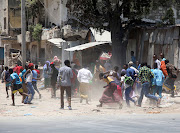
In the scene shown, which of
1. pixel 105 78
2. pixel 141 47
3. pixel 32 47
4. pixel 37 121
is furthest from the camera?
pixel 32 47

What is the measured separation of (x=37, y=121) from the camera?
8688mm

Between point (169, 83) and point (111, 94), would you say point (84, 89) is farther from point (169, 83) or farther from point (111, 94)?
point (169, 83)

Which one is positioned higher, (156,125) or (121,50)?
(121,50)

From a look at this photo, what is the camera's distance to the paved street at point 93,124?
725cm

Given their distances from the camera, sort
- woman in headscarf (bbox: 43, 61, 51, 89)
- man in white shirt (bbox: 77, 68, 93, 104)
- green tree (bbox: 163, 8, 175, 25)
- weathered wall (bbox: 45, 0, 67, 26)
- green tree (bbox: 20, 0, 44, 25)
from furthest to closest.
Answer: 1. green tree (bbox: 20, 0, 44, 25)
2. weathered wall (bbox: 45, 0, 67, 26)
3. green tree (bbox: 163, 8, 175, 25)
4. woman in headscarf (bbox: 43, 61, 51, 89)
5. man in white shirt (bbox: 77, 68, 93, 104)

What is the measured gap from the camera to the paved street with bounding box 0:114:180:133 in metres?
7.25

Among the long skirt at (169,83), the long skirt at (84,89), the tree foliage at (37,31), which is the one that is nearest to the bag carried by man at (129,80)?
the long skirt at (84,89)

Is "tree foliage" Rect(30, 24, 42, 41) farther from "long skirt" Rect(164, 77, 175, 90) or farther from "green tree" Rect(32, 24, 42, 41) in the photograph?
"long skirt" Rect(164, 77, 175, 90)

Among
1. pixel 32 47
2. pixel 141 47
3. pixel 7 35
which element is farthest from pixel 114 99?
pixel 7 35

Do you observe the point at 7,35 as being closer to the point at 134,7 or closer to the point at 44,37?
the point at 44,37

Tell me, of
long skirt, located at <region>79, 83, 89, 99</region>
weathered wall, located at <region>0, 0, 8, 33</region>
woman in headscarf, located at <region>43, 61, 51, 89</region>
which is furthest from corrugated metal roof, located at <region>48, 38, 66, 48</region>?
weathered wall, located at <region>0, 0, 8, 33</region>

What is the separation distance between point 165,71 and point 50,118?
6733 mm

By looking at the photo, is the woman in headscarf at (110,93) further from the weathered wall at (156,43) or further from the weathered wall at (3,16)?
the weathered wall at (3,16)

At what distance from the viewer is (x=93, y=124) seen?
8.05 meters
